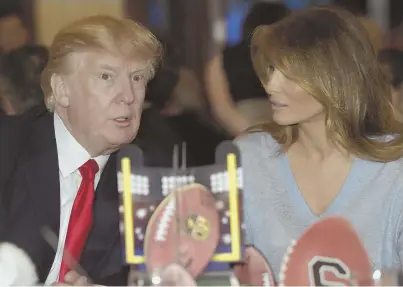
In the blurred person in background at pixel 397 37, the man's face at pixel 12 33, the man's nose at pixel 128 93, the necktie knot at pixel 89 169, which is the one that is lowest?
the necktie knot at pixel 89 169

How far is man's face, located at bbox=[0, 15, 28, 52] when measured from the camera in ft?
4.09

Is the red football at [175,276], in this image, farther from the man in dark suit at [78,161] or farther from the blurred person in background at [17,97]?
the blurred person in background at [17,97]

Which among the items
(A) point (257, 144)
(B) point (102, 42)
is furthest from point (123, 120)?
(A) point (257, 144)

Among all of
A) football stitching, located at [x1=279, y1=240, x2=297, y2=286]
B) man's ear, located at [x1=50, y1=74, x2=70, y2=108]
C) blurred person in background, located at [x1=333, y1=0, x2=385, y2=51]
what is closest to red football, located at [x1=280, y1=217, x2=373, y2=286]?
football stitching, located at [x1=279, y1=240, x2=297, y2=286]

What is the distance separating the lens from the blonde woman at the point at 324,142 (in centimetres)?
122

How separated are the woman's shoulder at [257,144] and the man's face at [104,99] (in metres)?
0.21

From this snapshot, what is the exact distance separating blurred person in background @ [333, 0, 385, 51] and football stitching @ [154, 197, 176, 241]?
505mm

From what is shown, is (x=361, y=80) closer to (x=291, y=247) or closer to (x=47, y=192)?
(x=291, y=247)

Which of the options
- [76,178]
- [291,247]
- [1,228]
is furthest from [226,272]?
[1,228]

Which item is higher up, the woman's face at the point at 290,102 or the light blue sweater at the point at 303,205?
the woman's face at the point at 290,102

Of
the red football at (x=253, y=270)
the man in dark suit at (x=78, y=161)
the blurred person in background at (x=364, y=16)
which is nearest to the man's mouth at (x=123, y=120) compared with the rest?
the man in dark suit at (x=78, y=161)

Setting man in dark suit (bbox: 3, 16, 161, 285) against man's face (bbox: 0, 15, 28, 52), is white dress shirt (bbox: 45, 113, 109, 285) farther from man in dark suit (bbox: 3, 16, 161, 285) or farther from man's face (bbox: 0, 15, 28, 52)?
man's face (bbox: 0, 15, 28, 52)

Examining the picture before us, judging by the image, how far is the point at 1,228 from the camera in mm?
1246

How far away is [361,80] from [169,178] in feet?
1.37
